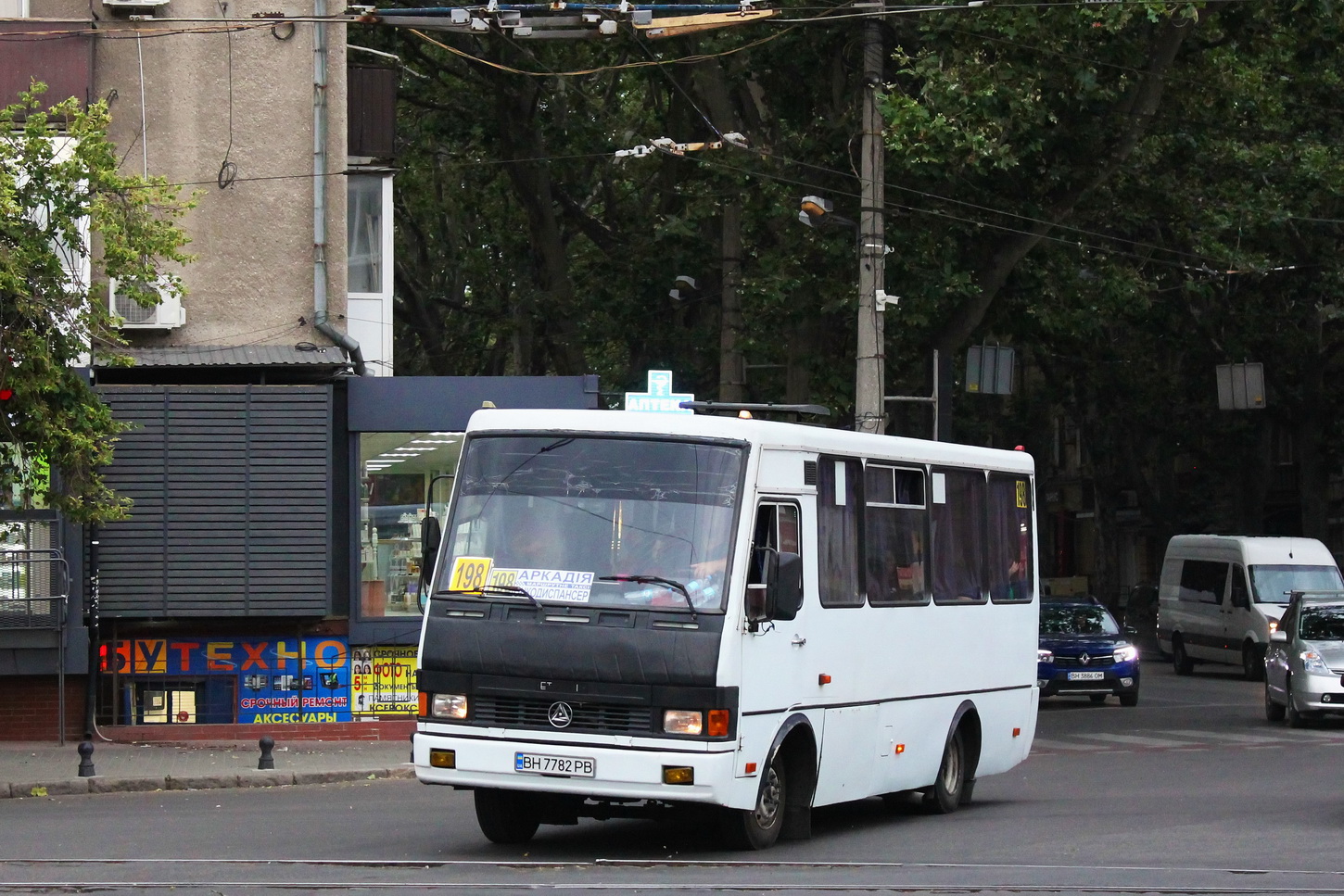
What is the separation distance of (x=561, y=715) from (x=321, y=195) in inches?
492

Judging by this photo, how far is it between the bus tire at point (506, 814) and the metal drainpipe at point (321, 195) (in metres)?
10.7

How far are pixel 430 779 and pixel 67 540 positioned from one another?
10.8 meters

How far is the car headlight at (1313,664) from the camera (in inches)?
920

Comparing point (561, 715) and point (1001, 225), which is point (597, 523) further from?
point (1001, 225)

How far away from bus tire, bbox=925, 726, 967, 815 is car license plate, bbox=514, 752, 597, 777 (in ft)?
14.6

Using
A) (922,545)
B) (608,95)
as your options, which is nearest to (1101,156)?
(608,95)

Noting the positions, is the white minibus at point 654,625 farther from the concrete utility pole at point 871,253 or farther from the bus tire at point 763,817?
the concrete utility pole at point 871,253

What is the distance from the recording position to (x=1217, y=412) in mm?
52906

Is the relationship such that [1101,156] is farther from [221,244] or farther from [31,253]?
[31,253]

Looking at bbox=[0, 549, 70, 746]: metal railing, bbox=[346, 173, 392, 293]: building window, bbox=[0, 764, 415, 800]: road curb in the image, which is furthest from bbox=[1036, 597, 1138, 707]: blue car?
bbox=[0, 549, 70, 746]: metal railing

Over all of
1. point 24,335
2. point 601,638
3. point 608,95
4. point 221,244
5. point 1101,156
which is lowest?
point 601,638

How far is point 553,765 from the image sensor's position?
36.0ft

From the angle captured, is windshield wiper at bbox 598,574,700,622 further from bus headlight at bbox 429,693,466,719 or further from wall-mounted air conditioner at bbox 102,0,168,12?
wall-mounted air conditioner at bbox 102,0,168,12

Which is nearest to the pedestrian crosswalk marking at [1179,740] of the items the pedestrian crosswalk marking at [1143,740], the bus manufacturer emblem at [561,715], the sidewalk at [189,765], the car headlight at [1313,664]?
the pedestrian crosswalk marking at [1143,740]
